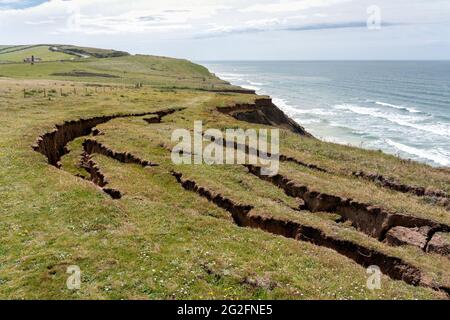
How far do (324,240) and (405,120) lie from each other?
112311mm

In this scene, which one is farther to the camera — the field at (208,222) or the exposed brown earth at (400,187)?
the exposed brown earth at (400,187)

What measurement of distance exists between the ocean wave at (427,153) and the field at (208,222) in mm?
40745

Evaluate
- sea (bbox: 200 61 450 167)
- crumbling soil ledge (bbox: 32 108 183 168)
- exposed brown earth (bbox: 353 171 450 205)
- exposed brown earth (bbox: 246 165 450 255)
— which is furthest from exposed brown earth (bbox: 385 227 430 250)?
sea (bbox: 200 61 450 167)

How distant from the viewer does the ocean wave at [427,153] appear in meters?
82.0

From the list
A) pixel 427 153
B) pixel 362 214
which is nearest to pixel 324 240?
pixel 362 214

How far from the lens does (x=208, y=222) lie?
26781 millimetres

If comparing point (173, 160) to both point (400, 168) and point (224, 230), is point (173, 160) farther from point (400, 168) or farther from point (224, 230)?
point (400, 168)

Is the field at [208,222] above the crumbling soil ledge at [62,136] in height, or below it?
below

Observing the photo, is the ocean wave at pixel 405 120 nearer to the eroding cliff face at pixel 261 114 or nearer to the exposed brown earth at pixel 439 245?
the eroding cliff face at pixel 261 114

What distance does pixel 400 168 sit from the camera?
136 ft

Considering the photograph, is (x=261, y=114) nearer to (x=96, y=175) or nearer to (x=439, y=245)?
(x=96, y=175)

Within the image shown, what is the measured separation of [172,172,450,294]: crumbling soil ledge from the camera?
23788 mm

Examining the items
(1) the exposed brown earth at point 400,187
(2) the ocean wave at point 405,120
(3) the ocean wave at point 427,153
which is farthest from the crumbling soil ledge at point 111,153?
(2) the ocean wave at point 405,120

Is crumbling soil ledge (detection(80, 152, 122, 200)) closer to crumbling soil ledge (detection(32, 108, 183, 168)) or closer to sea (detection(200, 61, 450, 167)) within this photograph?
crumbling soil ledge (detection(32, 108, 183, 168))
